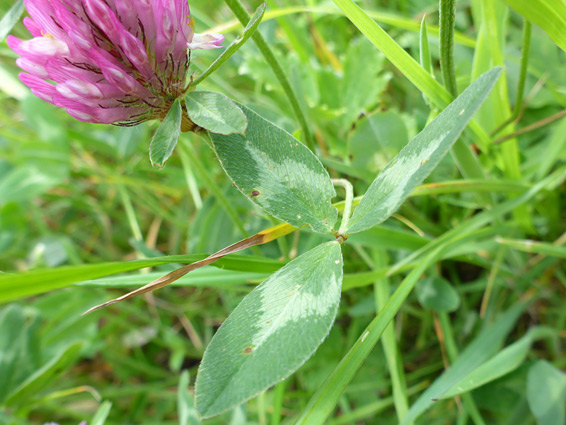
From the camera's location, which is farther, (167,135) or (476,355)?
(476,355)

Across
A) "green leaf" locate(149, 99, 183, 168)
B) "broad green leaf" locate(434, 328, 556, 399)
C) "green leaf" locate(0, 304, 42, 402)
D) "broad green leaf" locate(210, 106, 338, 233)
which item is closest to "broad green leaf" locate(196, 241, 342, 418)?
"broad green leaf" locate(210, 106, 338, 233)

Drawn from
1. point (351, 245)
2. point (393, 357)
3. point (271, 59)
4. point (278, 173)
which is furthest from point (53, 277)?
point (351, 245)

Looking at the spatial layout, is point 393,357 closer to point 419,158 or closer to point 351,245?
point 351,245

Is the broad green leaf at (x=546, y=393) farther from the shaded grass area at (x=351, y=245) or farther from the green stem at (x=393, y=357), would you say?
the green stem at (x=393, y=357)

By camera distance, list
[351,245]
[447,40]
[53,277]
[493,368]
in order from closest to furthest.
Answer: [53,277], [447,40], [493,368], [351,245]

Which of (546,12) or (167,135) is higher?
(546,12)

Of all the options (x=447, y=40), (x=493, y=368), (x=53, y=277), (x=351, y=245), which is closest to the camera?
(x=53, y=277)

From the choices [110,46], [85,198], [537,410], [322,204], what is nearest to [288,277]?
[322,204]
